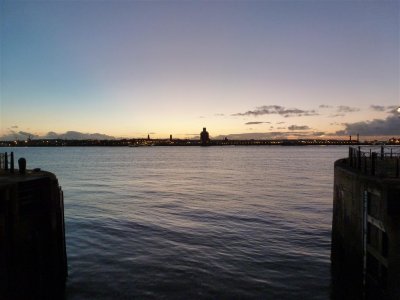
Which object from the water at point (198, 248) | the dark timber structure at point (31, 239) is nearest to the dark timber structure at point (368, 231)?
the water at point (198, 248)

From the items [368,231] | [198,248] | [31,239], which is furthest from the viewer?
[198,248]

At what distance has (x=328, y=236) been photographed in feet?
79.6

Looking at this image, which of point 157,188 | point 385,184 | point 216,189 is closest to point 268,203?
point 216,189

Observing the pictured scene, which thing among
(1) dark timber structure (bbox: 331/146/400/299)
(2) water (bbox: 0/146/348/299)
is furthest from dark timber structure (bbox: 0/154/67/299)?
(1) dark timber structure (bbox: 331/146/400/299)

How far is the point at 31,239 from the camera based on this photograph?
508 inches

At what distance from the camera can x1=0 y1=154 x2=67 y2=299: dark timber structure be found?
1160 cm

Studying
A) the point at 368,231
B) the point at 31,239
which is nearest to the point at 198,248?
the point at 31,239

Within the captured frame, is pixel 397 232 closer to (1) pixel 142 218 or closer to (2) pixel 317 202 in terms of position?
(1) pixel 142 218

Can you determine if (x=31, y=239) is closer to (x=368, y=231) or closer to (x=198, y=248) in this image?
(x=198, y=248)

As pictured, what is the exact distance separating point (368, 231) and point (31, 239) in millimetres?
11092

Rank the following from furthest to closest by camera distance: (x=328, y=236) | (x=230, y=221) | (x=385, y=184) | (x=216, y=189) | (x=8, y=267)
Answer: (x=216, y=189)
(x=230, y=221)
(x=328, y=236)
(x=8, y=267)
(x=385, y=184)

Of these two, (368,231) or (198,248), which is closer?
(368,231)

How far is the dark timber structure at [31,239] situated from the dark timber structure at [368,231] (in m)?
10.9

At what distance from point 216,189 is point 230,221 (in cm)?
2244
